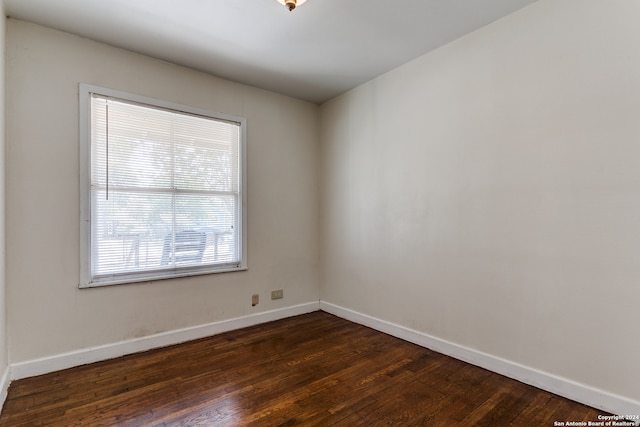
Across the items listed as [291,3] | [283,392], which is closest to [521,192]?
[291,3]

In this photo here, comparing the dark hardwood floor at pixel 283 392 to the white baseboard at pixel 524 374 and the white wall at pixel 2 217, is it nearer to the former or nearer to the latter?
the white baseboard at pixel 524 374

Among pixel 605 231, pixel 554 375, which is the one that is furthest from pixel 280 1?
pixel 554 375

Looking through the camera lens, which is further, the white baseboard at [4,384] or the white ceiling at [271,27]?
the white ceiling at [271,27]

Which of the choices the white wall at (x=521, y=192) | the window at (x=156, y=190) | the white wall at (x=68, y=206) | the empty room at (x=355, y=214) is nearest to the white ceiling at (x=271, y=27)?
the empty room at (x=355, y=214)

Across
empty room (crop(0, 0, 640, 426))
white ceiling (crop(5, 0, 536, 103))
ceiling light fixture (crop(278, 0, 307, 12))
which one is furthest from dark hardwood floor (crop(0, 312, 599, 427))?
white ceiling (crop(5, 0, 536, 103))

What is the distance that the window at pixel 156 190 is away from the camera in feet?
8.49

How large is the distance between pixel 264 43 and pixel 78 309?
8.76 feet

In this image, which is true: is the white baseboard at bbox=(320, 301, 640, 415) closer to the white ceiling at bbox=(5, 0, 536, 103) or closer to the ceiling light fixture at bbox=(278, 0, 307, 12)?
the white ceiling at bbox=(5, 0, 536, 103)

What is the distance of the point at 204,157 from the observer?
3172mm

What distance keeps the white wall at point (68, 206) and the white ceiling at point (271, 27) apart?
0.18 m

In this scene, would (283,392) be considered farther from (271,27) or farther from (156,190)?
(271,27)

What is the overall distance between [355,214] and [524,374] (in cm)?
206

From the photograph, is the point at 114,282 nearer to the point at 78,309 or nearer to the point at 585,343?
the point at 78,309

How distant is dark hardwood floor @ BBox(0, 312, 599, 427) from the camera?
1.85m
